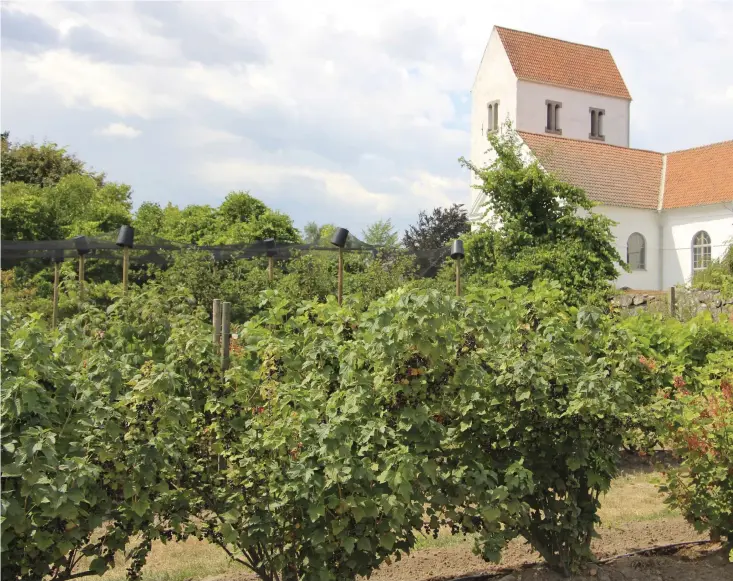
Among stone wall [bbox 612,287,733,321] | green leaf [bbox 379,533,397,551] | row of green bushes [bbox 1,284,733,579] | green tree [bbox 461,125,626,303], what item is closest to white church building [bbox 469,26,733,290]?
stone wall [bbox 612,287,733,321]

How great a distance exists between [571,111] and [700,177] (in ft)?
29.8

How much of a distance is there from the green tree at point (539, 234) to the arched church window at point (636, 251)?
45.8 ft

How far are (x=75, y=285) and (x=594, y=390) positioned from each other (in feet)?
16.2

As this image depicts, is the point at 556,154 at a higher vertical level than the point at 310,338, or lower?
higher

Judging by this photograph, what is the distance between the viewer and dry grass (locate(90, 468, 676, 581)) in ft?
17.3

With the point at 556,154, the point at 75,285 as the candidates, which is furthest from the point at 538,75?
the point at 75,285

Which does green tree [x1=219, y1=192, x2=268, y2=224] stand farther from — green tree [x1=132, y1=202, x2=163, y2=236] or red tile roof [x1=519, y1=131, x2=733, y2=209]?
red tile roof [x1=519, y1=131, x2=733, y2=209]

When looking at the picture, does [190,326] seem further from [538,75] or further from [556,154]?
[538,75]

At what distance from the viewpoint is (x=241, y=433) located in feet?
14.2

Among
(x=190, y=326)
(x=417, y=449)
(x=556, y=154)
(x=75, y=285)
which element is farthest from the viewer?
(x=556, y=154)

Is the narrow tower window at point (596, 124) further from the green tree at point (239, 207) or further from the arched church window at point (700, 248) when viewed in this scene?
the green tree at point (239, 207)

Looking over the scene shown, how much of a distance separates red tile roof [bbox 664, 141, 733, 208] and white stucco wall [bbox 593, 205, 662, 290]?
997 millimetres

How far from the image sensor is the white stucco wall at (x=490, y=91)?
38062 mm

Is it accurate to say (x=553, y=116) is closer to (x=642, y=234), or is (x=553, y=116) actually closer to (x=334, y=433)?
(x=642, y=234)
